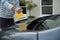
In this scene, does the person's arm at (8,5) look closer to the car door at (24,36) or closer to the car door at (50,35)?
the car door at (24,36)

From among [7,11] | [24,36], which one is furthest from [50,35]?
[7,11]

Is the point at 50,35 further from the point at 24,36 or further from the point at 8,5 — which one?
the point at 8,5

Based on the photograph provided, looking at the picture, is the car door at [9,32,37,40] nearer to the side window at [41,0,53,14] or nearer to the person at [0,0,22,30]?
the person at [0,0,22,30]

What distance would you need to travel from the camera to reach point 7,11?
2914mm

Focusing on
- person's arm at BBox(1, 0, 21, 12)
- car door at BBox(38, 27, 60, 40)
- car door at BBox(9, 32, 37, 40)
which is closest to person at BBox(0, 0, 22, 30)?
person's arm at BBox(1, 0, 21, 12)

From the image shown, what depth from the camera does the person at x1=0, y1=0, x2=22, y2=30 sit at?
8.79 feet

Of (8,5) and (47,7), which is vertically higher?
(8,5)

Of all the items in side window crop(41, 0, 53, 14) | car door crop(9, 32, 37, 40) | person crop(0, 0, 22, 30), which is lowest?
side window crop(41, 0, 53, 14)

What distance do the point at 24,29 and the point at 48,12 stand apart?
8.55 m

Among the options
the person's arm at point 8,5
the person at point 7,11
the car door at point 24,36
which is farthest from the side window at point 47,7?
the car door at point 24,36

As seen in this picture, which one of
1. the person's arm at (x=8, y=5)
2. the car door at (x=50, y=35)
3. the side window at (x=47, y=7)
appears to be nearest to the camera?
the car door at (x=50, y=35)

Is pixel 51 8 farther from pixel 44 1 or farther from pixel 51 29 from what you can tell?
pixel 51 29

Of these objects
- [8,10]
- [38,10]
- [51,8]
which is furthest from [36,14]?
[8,10]

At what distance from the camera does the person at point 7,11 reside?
105 inches
